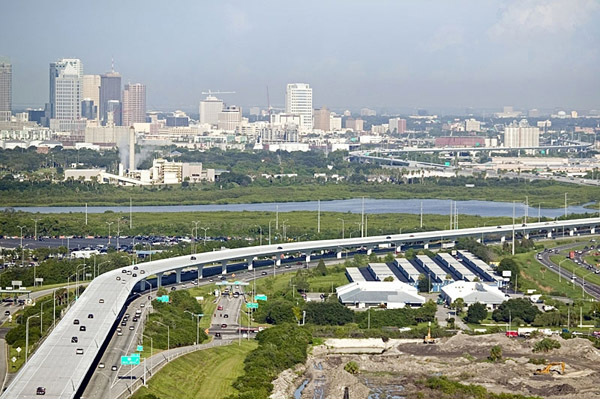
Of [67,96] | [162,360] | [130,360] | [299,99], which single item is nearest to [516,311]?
[162,360]

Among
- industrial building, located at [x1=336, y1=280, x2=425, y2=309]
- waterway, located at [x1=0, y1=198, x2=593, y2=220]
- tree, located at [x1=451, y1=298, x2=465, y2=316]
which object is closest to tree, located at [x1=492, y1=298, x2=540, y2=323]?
tree, located at [x1=451, y1=298, x2=465, y2=316]

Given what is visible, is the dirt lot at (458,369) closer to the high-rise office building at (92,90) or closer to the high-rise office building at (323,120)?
the high-rise office building at (92,90)

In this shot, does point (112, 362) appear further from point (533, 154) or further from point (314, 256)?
point (533, 154)

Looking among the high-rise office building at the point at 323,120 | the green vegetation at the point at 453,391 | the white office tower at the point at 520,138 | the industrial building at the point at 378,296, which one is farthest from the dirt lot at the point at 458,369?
the high-rise office building at the point at 323,120

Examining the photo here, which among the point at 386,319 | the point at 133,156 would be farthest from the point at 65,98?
the point at 386,319

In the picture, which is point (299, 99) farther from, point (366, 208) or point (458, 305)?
point (458, 305)

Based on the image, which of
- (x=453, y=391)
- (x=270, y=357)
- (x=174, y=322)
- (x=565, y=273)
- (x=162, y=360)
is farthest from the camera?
(x=565, y=273)
